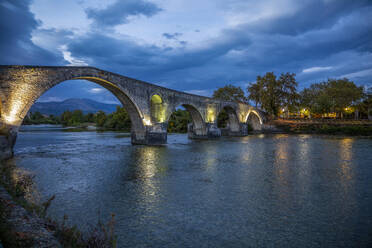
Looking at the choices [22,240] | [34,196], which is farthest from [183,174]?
[22,240]

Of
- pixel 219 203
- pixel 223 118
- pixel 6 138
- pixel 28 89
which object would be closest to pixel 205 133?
pixel 223 118

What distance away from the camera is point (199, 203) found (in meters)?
8.34

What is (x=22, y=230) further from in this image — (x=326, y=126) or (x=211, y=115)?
(x=326, y=126)

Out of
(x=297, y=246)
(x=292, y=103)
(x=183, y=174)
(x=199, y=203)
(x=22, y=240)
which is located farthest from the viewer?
(x=292, y=103)

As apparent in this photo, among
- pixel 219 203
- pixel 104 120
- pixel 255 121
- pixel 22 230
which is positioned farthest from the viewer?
pixel 104 120

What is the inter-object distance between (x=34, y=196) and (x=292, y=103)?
70.4 metres

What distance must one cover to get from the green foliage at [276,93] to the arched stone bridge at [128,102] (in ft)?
60.7

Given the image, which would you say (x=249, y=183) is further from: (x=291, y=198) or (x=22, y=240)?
(x=22, y=240)

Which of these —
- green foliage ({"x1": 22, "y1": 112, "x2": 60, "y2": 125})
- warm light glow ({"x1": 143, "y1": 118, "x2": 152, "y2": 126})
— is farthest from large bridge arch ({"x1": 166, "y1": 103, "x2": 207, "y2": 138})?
green foliage ({"x1": 22, "y1": 112, "x2": 60, "y2": 125})

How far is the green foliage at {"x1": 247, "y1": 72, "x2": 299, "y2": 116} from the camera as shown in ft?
220

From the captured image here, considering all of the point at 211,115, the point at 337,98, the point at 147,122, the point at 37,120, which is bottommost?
the point at 147,122

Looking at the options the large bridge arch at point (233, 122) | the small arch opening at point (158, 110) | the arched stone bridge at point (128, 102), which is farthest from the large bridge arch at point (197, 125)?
the large bridge arch at point (233, 122)

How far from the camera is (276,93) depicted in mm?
68125

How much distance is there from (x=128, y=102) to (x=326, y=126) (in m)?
48.9
